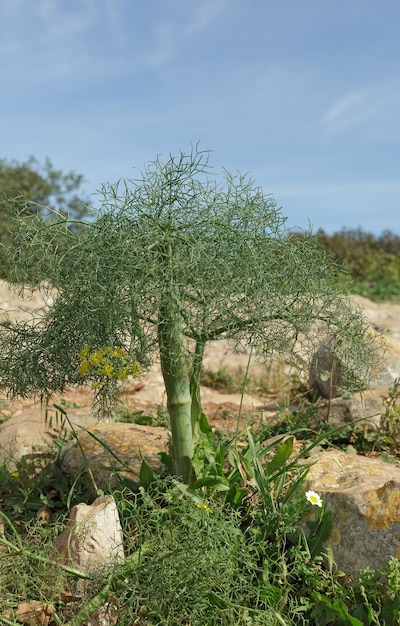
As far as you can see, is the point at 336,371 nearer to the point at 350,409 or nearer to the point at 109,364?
the point at 350,409

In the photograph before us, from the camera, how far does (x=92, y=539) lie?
3.59m

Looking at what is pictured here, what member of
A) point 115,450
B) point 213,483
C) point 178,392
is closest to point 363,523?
point 213,483

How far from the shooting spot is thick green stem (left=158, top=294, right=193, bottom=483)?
365 centimetres

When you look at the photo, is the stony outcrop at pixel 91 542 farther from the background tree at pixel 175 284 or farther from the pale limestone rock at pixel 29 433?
the pale limestone rock at pixel 29 433

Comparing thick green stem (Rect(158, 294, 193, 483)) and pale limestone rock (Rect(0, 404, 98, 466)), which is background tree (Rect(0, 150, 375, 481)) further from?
pale limestone rock (Rect(0, 404, 98, 466))

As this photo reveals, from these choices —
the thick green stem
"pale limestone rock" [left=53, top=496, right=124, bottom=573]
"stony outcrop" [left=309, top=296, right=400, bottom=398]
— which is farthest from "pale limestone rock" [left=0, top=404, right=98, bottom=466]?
"stony outcrop" [left=309, top=296, right=400, bottom=398]

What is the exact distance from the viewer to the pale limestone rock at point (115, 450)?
15.3 ft

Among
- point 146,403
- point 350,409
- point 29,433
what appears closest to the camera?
point 350,409

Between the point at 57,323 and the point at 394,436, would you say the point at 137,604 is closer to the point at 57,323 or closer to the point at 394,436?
the point at 57,323

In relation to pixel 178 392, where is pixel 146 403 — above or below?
below

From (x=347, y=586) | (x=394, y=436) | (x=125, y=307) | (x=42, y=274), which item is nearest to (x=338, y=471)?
(x=347, y=586)

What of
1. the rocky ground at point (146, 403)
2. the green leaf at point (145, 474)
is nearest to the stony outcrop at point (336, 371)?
the rocky ground at point (146, 403)

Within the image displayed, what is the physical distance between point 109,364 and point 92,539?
0.91m

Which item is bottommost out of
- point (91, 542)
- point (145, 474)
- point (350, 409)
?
point (91, 542)
